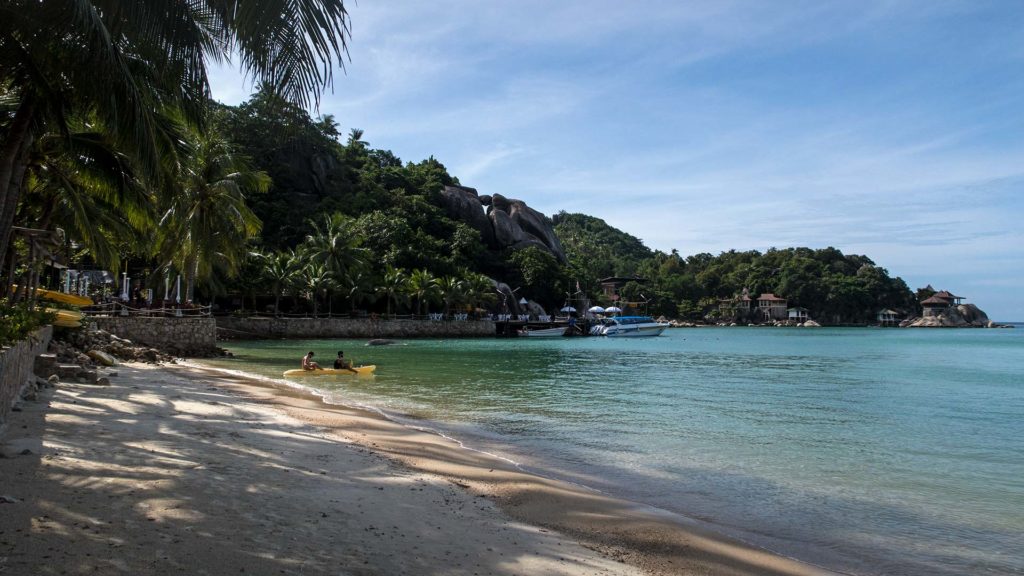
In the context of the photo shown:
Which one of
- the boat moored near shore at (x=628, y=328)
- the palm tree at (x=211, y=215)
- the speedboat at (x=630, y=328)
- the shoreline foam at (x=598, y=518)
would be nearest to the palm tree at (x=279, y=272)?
the palm tree at (x=211, y=215)

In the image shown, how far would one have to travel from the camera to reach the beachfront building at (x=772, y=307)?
408 feet

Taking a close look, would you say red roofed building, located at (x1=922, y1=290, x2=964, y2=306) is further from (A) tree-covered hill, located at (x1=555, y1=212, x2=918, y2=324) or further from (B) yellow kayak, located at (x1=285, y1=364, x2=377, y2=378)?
(B) yellow kayak, located at (x1=285, y1=364, x2=377, y2=378)

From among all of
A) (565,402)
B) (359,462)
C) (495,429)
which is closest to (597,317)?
(565,402)

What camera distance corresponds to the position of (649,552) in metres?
5.60

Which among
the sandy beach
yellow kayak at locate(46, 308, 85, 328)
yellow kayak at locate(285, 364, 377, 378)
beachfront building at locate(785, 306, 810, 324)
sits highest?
beachfront building at locate(785, 306, 810, 324)

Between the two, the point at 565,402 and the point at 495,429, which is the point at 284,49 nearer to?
the point at 495,429

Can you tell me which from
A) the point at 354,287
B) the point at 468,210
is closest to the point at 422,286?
the point at 354,287

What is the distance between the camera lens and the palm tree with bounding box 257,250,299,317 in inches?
1865

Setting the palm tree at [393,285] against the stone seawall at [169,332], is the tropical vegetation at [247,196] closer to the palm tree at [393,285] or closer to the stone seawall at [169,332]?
the palm tree at [393,285]

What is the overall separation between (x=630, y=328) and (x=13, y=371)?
66.7 m

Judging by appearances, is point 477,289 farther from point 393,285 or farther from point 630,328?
point 630,328

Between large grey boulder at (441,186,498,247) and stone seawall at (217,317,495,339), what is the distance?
46.1 ft

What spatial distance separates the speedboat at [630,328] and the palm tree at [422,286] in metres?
22.2

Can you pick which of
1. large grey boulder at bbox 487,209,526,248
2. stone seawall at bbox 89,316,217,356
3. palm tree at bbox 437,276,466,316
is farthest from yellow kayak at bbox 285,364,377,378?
large grey boulder at bbox 487,209,526,248
